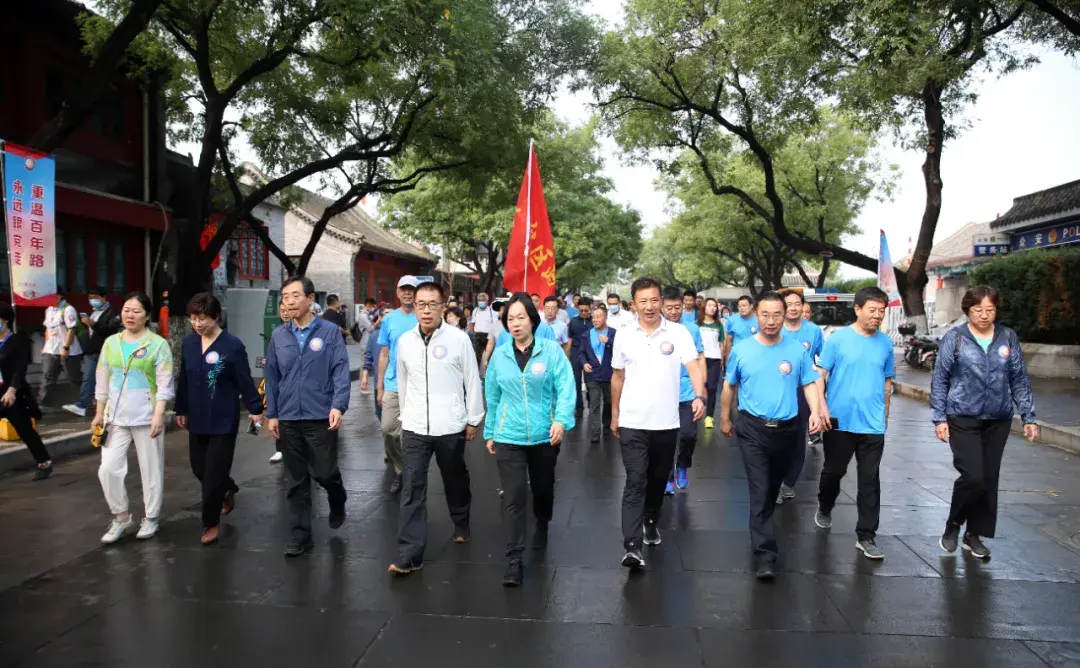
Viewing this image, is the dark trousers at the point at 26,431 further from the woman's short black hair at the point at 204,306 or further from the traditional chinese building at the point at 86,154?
the traditional chinese building at the point at 86,154

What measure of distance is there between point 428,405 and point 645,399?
4.35 ft

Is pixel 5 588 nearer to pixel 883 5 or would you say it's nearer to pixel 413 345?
pixel 413 345

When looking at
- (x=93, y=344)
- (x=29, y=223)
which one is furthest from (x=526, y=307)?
(x=93, y=344)

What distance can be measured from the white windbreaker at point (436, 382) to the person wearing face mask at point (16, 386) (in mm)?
4286

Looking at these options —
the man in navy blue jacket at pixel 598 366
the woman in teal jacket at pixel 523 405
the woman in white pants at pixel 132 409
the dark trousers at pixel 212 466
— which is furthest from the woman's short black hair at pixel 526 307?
the man in navy blue jacket at pixel 598 366

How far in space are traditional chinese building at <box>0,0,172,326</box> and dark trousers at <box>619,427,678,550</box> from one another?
1229 centimetres

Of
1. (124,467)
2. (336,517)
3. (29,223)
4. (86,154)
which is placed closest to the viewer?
(124,467)

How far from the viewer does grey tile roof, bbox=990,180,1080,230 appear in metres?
18.5

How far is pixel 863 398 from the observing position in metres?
5.00

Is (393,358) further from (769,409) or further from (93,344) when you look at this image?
(93,344)

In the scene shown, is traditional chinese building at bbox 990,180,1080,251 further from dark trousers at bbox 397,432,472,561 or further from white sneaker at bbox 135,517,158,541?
white sneaker at bbox 135,517,158,541

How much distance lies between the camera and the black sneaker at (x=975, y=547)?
4805 mm

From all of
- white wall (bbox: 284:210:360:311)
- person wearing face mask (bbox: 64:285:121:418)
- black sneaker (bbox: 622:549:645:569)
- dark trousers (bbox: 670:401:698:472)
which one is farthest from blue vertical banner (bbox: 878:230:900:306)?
white wall (bbox: 284:210:360:311)

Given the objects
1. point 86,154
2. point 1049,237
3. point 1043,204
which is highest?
point 86,154
